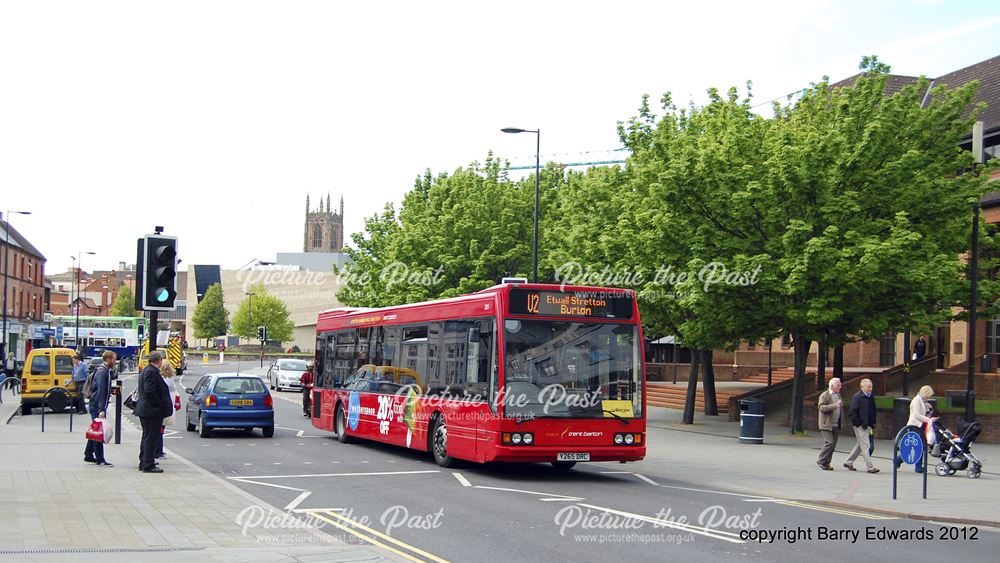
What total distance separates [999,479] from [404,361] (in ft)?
36.4

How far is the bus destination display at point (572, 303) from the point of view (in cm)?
1645

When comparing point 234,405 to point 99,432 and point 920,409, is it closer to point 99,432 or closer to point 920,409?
point 99,432

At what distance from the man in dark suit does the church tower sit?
18137cm

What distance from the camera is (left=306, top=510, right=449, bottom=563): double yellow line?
963 centimetres

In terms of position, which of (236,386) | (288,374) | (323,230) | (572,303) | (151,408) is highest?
(323,230)

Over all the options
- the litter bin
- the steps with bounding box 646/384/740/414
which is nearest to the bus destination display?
the litter bin

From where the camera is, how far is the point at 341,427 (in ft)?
77.3

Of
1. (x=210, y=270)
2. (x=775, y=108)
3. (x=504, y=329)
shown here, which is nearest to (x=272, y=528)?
(x=504, y=329)

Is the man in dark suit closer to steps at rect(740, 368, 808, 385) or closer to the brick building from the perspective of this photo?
steps at rect(740, 368, 808, 385)

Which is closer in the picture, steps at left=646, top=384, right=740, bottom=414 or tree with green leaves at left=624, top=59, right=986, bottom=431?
tree with green leaves at left=624, top=59, right=986, bottom=431

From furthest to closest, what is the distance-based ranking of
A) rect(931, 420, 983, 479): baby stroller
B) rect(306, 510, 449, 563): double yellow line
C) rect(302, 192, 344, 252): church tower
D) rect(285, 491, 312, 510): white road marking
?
rect(302, 192, 344, 252): church tower, rect(931, 420, 983, 479): baby stroller, rect(285, 491, 312, 510): white road marking, rect(306, 510, 449, 563): double yellow line

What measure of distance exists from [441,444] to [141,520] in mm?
7662

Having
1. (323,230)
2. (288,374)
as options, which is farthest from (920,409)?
(323,230)

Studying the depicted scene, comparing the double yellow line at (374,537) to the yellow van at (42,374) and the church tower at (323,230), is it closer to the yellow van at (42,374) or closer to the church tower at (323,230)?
the yellow van at (42,374)
